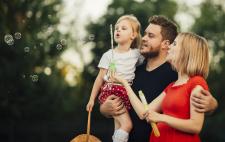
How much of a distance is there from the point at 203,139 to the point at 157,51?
800 inches

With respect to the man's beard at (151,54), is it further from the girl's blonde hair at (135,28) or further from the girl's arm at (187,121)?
the girl's arm at (187,121)

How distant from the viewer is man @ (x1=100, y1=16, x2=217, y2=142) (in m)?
4.41

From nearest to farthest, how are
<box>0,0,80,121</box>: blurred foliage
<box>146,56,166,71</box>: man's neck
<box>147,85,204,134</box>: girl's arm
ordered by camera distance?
1. <box>147,85,204,134</box>: girl's arm
2. <box>146,56,166,71</box>: man's neck
3. <box>0,0,80,121</box>: blurred foliage

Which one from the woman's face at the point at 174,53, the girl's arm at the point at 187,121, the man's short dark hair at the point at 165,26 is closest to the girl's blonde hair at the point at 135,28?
the man's short dark hair at the point at 165,26

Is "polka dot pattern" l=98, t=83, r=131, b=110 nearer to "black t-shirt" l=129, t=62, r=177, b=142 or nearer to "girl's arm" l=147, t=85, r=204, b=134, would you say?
"black t-shirt" l=129, t=62, r=177, b=142

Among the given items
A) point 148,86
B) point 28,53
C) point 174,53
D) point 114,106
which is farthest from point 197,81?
point 28,53

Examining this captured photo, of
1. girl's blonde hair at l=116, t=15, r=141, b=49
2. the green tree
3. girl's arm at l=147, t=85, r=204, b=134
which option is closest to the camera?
girl's arm at l=147, t=85, r=204, b=134

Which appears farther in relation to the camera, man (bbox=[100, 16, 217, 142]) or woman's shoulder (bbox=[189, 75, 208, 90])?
man (bbox=[100, 16, 217, 142])

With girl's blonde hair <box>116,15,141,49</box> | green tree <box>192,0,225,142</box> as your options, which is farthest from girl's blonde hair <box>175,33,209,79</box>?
green tree <box>192,0,225,142</box>

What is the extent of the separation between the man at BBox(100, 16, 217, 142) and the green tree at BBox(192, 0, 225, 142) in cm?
2021

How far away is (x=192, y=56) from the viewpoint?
3590 mm

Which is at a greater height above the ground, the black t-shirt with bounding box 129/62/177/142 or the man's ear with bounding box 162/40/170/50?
the man's ear with bounding box 162/40/170/50

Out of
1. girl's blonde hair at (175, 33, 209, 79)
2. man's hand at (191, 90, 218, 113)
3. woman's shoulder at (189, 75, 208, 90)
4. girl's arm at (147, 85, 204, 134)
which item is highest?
girl's blonde hair at (175, 33, 209, 79)

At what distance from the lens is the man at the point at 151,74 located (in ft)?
14.5
